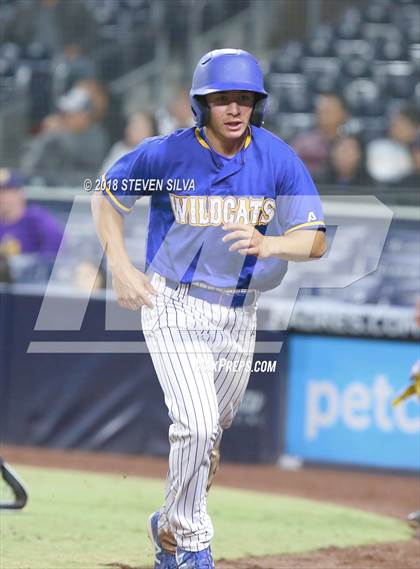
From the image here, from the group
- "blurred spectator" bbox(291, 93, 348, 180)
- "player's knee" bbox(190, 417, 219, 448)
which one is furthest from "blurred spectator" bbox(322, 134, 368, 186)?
"player's knee" bbox(190, 417, 219, 448)

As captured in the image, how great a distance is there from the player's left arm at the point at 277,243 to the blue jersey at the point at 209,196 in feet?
0.15

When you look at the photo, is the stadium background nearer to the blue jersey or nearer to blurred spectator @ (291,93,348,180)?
blurred spectator @ (291,93,348,180)

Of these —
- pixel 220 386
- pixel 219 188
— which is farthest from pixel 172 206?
pixel 220 386

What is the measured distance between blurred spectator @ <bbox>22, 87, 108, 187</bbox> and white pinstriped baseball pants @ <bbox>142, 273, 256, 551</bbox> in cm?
665

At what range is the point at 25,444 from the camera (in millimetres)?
9047

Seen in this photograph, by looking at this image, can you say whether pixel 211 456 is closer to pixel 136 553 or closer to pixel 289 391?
pixel 136 553

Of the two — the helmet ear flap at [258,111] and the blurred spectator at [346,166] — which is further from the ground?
the blurred spectator at [346,166]

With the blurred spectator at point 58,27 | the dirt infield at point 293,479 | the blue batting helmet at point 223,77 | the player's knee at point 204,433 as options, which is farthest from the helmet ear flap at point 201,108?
the blurred spectator at point 58,27

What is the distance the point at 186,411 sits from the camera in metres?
4.12

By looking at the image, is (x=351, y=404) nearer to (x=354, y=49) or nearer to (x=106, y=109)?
(x=106, y=109)

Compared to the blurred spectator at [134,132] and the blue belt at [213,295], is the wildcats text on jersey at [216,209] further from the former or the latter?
the blurred spectator at [134,132]

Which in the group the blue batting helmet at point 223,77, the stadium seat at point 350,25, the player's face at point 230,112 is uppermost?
the stadium seat at point 350,25

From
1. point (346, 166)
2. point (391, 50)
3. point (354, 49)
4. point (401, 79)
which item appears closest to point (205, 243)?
point (346, 166)

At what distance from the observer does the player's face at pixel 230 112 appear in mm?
4215
